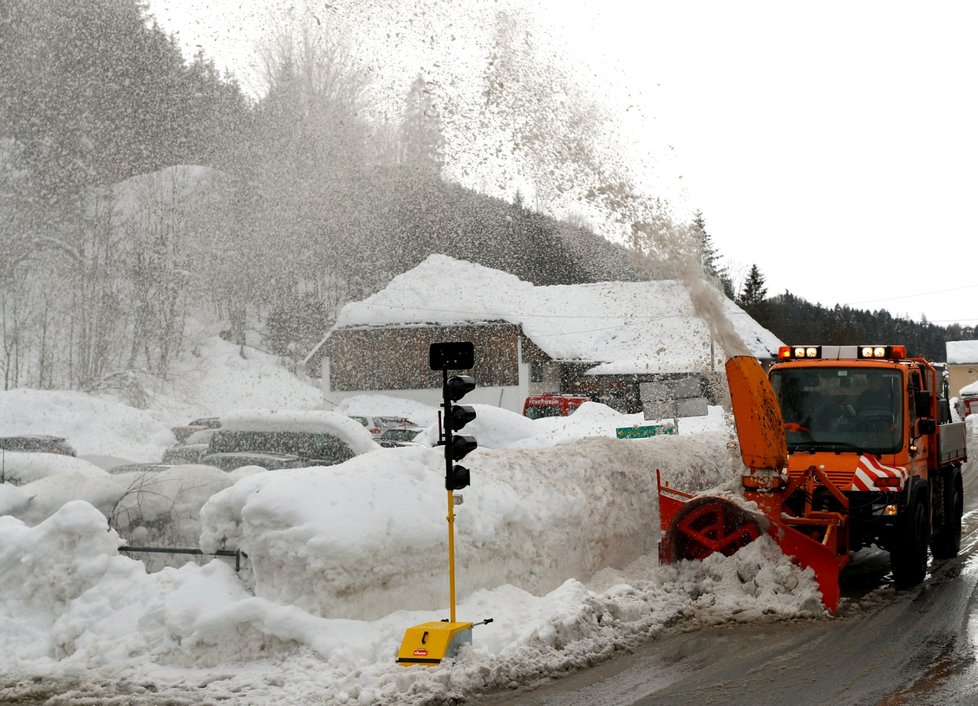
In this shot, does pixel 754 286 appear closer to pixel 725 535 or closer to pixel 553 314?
pixel 553 314

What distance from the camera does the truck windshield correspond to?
10.5 meters

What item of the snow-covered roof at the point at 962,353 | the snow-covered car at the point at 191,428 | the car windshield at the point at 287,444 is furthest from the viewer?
the snow-covered roof at the point at 962,353

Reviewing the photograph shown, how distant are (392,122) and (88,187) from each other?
31667 mm

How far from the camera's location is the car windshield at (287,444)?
57.9 feet

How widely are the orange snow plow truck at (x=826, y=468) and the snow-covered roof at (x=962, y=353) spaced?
74.1 m

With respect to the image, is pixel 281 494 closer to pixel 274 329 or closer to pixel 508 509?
pixel 508 509

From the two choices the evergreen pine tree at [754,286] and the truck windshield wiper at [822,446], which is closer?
the truck windshield wiper at [822,446]

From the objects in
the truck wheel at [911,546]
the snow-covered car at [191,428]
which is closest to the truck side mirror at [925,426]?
the truck wheel at [911,546]

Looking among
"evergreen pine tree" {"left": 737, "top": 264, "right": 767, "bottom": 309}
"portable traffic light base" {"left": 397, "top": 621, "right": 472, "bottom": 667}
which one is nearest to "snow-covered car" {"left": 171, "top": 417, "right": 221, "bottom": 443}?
"portable traffic light base" {"left": 397, "top": 621, "right": 472, "bottom": 667}

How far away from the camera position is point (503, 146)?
18781 millimetres

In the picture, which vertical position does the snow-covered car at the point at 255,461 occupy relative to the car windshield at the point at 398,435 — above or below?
above

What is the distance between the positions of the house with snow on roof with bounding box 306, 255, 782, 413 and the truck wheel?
38877 millimetres

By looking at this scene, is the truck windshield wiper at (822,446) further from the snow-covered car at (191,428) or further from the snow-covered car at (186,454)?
the snow-covered car at (191,428)

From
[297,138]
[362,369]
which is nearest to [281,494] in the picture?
[297,138]
